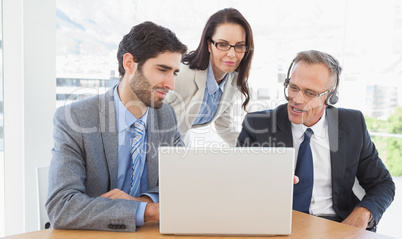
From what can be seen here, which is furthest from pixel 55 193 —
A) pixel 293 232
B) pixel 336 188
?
pixel 336 188

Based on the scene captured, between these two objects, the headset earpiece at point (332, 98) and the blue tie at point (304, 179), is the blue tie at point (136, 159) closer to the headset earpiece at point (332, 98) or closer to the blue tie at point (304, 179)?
the blue tie at point (304, 179)

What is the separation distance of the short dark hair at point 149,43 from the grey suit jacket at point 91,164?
23 centimetres

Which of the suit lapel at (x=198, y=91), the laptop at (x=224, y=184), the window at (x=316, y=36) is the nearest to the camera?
the laptop at (x=224, y=184)

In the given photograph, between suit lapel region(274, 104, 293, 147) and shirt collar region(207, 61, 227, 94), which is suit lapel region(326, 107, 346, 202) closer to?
suit lapel region(274, 104, 293, 147)

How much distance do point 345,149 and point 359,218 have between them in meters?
0.34

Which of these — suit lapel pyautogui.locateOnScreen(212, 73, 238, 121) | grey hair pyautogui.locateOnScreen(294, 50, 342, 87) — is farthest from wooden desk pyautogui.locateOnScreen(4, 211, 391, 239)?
suit lapel pyautogui.locateOnScreen(212, 73, 238, 121)

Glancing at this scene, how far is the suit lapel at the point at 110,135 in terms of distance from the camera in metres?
1.61

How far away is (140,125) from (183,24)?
2.25 metres

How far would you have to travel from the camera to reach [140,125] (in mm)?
1748

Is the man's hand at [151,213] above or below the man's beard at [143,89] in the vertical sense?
below

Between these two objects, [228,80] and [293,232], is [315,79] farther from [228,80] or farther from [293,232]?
[293,232]

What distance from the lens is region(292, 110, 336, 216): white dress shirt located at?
1.88 metres

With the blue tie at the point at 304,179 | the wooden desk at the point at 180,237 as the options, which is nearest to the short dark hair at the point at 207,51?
the blue tie at the point at 304,179

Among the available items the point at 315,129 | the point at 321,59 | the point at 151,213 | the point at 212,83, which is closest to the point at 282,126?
the point at 315,129
